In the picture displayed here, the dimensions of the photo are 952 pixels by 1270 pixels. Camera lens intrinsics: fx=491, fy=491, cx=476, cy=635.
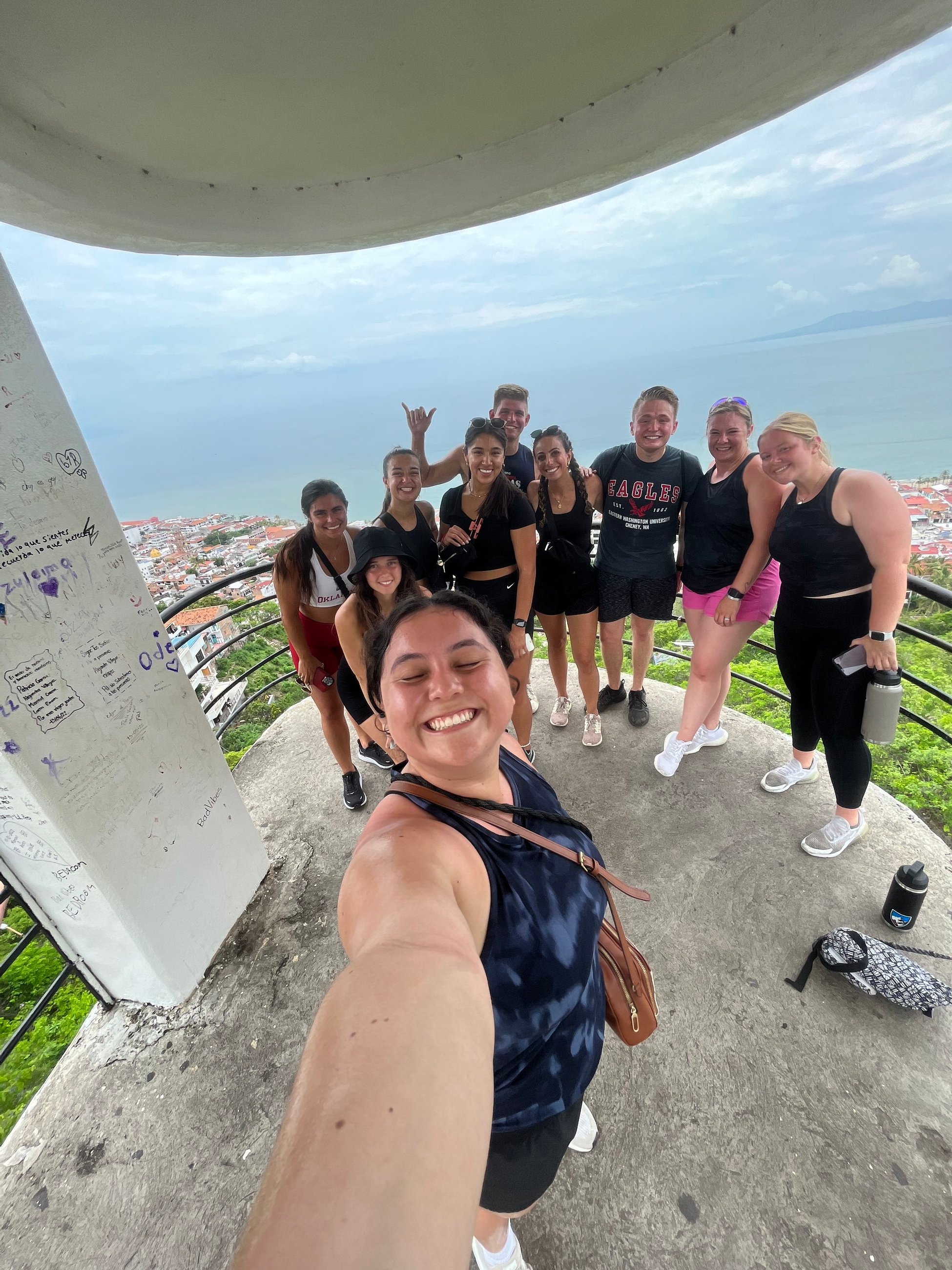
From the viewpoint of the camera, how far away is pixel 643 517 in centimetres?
290

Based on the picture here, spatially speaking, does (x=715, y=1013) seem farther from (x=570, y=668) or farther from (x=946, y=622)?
(x=946, y=622)

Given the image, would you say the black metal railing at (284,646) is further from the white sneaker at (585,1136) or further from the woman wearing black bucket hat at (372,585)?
the white sneaker at (585,1136)

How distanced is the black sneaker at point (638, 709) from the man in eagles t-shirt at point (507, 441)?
66.5 inches

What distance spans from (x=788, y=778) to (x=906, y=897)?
83 centimetres

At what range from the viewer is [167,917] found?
1989 mm

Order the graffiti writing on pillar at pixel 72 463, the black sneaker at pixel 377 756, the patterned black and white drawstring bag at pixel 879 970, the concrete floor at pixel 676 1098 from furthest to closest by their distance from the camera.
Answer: the black sneaker at pixel 377 756 → the patterned black and white drawstring bag at pixel 879 970 → the graffiti writing on pillar at pixel 72 463 → the concrete floor at pixel 676 1098

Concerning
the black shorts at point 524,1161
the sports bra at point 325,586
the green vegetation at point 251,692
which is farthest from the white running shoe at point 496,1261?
the green vegetation at point 251,692

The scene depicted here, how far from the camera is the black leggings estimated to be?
2191 millimetres

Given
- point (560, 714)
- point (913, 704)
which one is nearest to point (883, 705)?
point (560, 714)

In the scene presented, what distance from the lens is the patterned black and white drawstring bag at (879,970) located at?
1810 millimetres

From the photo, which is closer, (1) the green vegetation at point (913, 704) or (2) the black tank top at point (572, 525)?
Answer: (2) the black tank top at point (572, 525)

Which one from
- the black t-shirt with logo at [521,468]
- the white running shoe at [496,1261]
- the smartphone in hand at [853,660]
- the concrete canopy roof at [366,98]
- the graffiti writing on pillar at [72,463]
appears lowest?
the white running shoe at [496,1261]

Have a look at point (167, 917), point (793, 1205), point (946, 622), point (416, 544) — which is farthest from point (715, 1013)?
point (946, 622)

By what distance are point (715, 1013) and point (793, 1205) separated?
508 millimetres
